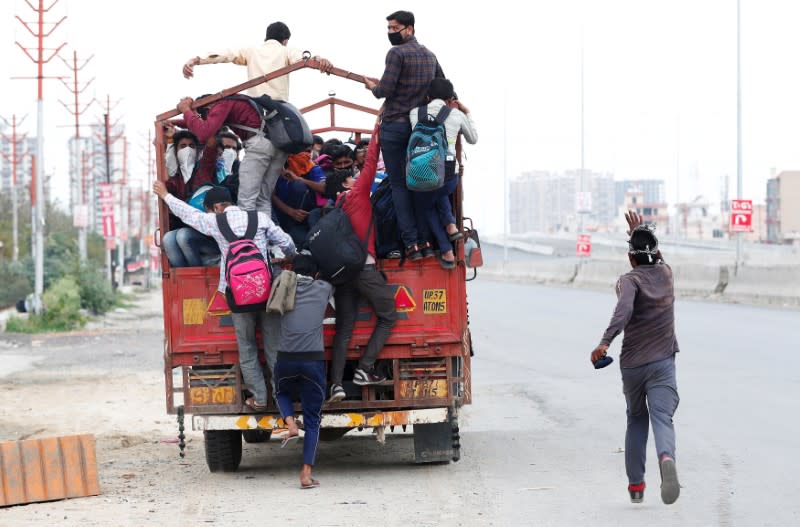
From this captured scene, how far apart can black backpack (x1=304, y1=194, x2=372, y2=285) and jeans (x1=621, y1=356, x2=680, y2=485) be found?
7.49ft

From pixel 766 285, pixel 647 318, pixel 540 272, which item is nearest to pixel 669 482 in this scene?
pixel 647 318

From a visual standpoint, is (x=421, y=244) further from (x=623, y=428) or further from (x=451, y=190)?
(x=623, y=428)

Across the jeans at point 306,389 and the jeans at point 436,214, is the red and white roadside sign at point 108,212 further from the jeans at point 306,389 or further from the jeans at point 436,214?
the jeans at point 306,389

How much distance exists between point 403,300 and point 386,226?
60 centimetres

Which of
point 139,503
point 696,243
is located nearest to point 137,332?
point 139,503

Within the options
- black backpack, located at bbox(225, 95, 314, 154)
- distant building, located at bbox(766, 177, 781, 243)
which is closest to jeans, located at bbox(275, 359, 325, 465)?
black backpack, located at bbox(225, 95, 314, 154)

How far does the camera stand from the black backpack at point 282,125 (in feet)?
33.1

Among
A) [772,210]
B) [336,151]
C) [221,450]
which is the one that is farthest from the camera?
[772,210]

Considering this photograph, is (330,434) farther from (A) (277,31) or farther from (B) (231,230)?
(A) (277,31)

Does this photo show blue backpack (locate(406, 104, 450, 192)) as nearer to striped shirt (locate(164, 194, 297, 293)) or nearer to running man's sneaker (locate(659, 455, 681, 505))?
striped shirt (locate(164, 194, 297, 293))

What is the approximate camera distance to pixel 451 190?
32.7 ft

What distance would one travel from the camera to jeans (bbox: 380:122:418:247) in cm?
984

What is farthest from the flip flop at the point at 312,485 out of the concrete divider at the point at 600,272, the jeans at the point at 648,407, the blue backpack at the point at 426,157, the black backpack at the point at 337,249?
the concrete divider at the point at 600,272

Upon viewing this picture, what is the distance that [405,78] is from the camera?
9828mm
